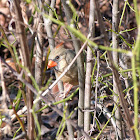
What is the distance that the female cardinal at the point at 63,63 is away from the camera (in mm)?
2625

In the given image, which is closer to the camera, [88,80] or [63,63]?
[88,80]

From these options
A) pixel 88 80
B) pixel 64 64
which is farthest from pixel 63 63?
pixel 88 80

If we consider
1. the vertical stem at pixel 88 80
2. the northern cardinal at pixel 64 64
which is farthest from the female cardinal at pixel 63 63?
the vertical stem at pixel 88 80

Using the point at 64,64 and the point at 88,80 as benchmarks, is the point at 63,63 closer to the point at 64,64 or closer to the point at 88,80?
the point at 64,64

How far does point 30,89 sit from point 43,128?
215cm

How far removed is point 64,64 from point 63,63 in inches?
0.7

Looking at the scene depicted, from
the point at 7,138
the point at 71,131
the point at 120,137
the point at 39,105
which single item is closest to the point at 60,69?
the point at 39,105

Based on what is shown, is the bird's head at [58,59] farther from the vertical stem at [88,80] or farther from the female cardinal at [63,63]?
the vertical stem at [88,80]

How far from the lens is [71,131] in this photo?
7.52 feet

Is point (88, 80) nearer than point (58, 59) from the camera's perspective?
Yes

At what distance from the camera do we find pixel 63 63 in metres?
2.67

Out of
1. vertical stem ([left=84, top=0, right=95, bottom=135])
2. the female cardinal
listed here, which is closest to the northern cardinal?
the female cardinal

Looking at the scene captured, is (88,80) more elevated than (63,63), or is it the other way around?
(63,63)

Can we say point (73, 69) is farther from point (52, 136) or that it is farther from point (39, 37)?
point (52, 136)
